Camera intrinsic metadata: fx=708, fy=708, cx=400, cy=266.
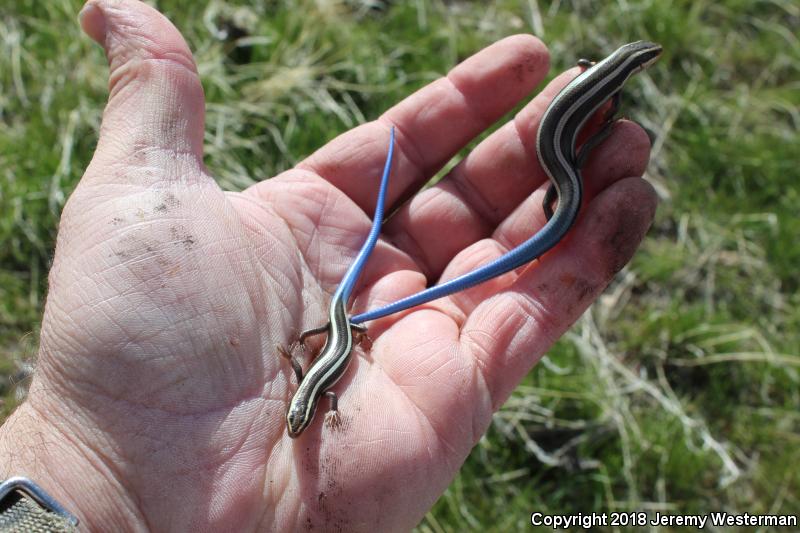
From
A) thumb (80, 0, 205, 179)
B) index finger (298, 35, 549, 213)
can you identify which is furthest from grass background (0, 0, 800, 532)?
thumb (80, 0, 205, 179)

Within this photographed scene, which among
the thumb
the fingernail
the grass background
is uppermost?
the fingernail

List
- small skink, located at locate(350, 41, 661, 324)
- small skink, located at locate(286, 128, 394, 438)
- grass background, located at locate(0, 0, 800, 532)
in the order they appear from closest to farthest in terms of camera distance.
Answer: small skink, located at locate(286, 128, 394, 438) < small skink, located at locate(350, 41, 661, 324) < grass background, located at locate(0, 0, 800, 532)

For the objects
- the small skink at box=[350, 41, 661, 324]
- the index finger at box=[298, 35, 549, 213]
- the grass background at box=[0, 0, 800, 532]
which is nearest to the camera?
the small skink at box=[350, 41, 661, 324]

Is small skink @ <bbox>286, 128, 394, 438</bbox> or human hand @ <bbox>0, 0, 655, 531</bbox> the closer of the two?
human hand @ <bbox>0, 0, 655, 531</bbox>

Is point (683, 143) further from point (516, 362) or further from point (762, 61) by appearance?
point (516, 362)

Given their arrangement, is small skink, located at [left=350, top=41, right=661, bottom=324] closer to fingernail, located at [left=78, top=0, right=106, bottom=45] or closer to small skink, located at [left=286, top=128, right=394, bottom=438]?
small skink, located at [left=286, top=128, right=394, bottom=438]

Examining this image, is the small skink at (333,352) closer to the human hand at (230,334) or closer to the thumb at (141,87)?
the human hand at (230,334)

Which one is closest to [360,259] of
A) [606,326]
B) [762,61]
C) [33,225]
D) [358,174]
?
[358,174]

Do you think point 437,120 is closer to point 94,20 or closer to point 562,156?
point 562,156
